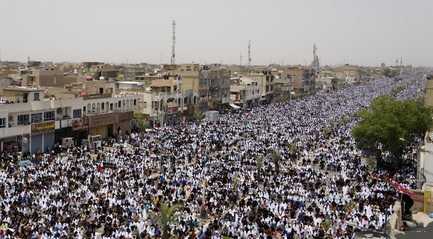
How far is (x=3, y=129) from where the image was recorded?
38.1 meters

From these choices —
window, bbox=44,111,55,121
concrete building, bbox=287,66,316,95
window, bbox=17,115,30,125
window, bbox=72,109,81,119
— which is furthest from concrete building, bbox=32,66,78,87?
concrete building, bbox=287,66,316,95

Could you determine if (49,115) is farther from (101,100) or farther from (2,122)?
(101,100)

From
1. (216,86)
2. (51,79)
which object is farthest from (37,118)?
(216,86)

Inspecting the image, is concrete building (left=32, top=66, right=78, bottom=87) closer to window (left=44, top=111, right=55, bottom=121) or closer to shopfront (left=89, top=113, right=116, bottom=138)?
shopfront (left=89, top=113, right=116, bottom=138)

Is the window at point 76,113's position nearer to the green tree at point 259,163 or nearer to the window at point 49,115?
the window at point 49,115

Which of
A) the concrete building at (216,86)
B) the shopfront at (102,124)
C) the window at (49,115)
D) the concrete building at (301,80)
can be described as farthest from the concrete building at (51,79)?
the concrete building at (301,80)

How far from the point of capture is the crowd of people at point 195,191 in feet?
71.5

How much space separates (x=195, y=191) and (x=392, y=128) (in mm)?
13802

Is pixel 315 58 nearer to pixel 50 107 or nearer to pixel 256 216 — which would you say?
pixel 50 107

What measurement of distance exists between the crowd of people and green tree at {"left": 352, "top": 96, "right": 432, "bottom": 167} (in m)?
1.54

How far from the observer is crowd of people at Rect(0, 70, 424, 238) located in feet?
71.5

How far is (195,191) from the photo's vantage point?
90.9 ft

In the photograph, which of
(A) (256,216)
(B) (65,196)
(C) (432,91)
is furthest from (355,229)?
(C) (432,91)

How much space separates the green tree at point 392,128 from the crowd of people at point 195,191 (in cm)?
154
